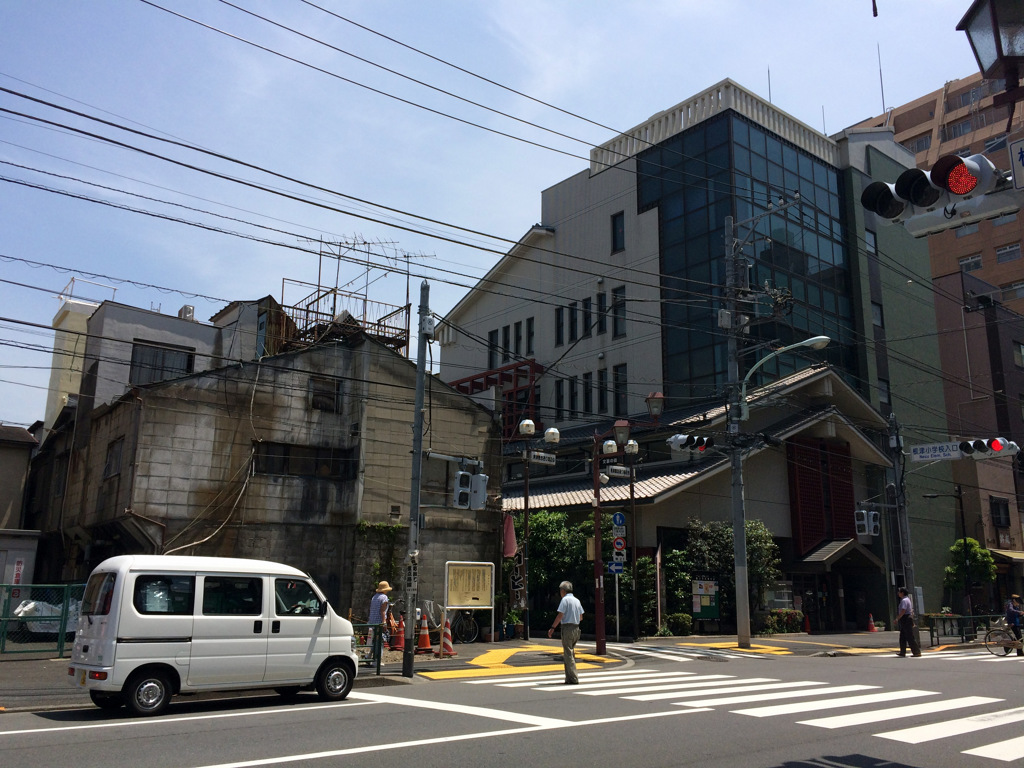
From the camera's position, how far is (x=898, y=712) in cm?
1188

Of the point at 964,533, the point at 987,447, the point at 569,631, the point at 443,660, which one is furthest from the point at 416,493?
the point at 964,533

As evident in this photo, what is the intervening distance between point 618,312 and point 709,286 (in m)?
5.30

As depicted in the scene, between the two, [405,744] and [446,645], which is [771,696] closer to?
[405,744]

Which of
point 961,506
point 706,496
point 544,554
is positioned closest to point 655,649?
point 544,554

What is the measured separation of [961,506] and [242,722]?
143ft

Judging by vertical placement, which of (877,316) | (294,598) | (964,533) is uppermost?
(877,316)

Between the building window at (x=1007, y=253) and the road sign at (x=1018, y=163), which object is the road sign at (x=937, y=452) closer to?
the road sign at (x=1018, y=163)

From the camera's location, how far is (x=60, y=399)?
3834 centimetres

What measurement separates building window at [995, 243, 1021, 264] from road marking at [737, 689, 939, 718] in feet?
209

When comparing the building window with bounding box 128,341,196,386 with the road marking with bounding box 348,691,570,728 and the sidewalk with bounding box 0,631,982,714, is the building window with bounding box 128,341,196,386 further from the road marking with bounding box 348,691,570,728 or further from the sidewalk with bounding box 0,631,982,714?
the road marking with bounding box 348,691,570,728

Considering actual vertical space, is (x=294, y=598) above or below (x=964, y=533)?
below

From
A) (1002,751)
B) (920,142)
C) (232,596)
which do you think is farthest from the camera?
(920,142)

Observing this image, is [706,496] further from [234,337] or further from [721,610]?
[234,337]

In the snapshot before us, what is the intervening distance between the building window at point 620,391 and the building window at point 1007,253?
4384 cm
